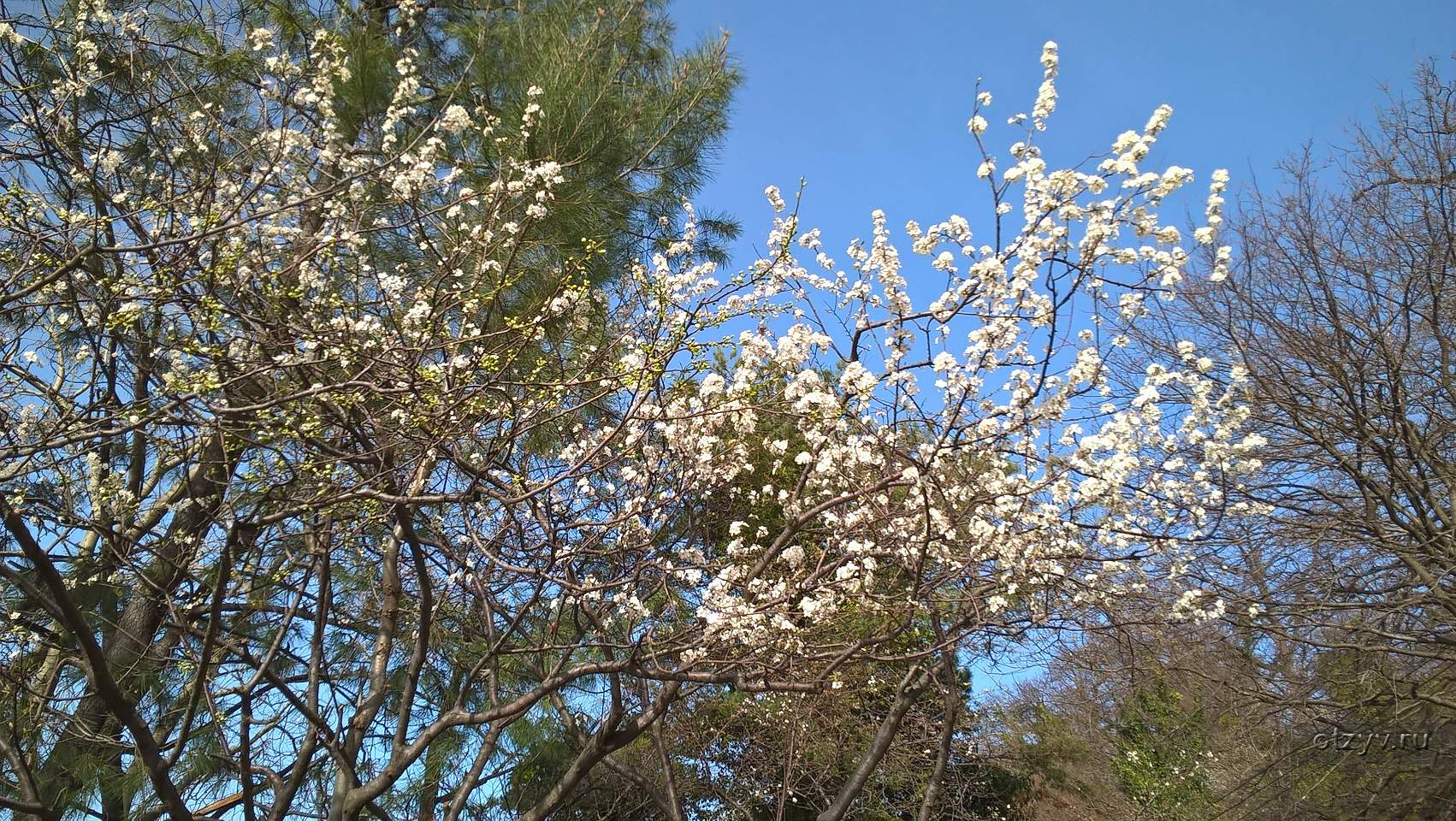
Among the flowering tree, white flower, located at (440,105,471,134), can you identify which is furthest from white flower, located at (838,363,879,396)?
white flower, located at (440,105,471,134)

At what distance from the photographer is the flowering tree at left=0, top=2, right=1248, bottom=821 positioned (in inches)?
132

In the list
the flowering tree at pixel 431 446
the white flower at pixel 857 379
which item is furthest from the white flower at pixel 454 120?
the white flower at pixel 857 379

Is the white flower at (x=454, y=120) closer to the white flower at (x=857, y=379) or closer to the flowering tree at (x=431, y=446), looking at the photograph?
the flowering tree at (x=431, y=446)

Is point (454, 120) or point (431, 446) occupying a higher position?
point (454, 120)

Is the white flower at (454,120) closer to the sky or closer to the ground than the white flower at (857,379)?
closer to the sky

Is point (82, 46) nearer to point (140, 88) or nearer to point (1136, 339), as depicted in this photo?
point (140, 88)

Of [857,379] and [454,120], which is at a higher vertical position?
[454,120]

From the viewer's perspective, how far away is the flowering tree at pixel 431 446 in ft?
11.0

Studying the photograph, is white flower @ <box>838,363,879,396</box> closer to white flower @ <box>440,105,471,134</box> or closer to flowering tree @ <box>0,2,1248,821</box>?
flowering tree @ <box>0,2,1248,821</box>

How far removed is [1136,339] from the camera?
761 centimetres

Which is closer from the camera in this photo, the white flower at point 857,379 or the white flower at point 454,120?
the white flower at point 857,379

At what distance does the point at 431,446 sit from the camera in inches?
127

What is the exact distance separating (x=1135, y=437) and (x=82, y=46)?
4883 millimetres

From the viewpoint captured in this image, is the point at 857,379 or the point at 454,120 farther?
the point at 454,120
